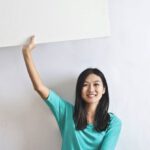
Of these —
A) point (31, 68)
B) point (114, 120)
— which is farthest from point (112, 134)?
point (31, 68)

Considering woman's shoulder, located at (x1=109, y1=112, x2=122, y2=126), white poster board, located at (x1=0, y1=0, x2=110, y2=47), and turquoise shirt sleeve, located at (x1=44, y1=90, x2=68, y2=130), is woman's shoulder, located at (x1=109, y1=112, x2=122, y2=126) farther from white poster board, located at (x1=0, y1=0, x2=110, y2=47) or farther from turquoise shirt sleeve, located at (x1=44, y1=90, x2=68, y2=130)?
white poster board, located at (x1=0, y1=0, x2=110, y2=47)

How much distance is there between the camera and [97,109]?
4.24ft

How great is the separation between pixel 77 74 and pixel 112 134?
0.99 ft

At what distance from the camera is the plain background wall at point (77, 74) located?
1315mm

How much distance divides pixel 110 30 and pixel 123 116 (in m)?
0.39

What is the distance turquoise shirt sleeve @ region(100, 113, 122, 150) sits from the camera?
121cm

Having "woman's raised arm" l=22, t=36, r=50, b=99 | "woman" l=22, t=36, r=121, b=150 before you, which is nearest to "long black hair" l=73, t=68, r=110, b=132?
"woman" l=22, t=36, r=121, b=150

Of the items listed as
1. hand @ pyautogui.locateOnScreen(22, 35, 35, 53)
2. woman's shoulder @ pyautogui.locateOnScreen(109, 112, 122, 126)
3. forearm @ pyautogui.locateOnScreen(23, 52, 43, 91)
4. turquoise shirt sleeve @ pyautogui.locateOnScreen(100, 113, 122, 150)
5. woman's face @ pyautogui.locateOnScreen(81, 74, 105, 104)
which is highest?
hand @ pyautogui.locateOnScreen(22, 35, 35, 53)

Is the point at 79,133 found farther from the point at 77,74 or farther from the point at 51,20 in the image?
the point at 51,20

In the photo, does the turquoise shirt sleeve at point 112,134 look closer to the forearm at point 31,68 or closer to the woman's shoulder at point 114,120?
the woman's shoulder at point 114,120

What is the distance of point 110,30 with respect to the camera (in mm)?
1308

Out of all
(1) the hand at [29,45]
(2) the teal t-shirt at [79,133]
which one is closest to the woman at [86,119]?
(2) the teal t-shirt at [79,133]

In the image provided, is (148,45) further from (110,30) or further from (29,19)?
(29,19)

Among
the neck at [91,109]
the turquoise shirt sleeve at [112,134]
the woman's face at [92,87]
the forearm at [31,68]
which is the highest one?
the forearm at [31,68]
